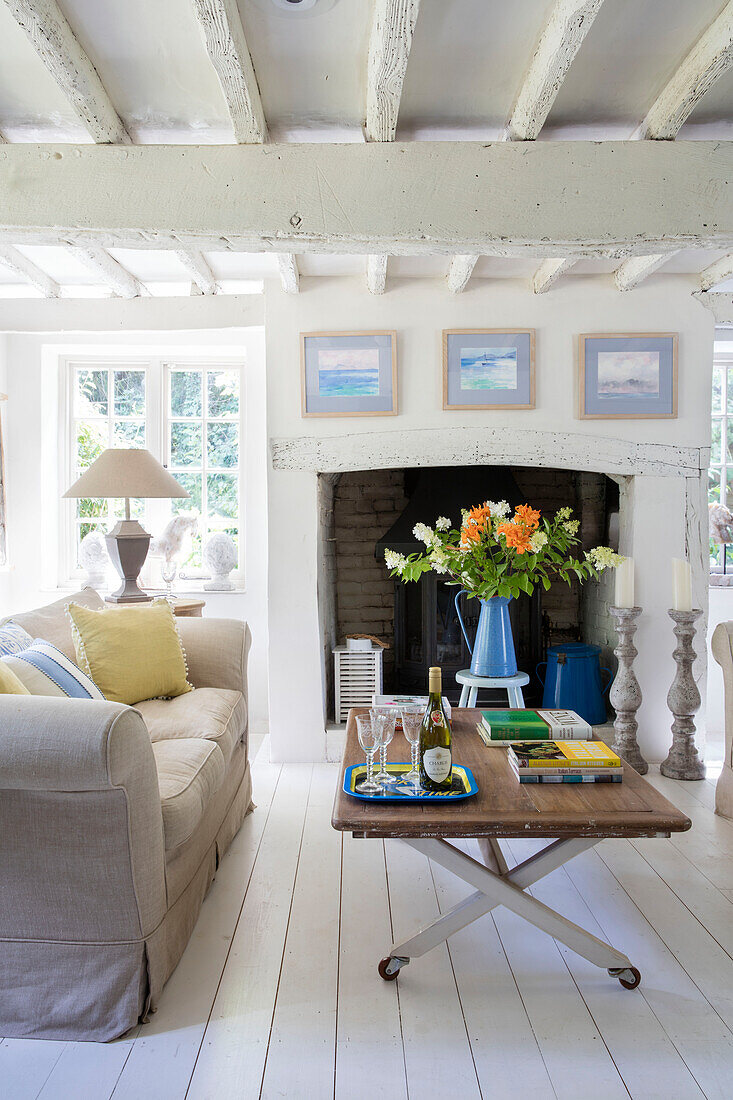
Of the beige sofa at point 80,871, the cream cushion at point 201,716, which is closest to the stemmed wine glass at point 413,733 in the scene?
the beige sofa at point 80,871

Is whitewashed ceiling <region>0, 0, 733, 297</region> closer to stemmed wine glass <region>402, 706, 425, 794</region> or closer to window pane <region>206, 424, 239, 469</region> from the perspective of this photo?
stemmed wine glass <region>402, 706, 425, 794</region>

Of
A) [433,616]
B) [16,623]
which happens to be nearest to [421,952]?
[16,623]

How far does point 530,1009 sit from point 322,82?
93.7 inches

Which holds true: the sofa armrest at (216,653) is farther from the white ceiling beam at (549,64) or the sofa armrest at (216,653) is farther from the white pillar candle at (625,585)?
the white ceiling beam at (549,64)

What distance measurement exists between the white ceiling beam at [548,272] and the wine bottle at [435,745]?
2.10 m

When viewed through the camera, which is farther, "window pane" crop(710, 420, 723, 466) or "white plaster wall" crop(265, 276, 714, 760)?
"window pane" crop(710, 420, 723, 466)

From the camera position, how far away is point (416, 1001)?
6.43ft

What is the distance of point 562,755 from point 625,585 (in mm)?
1802

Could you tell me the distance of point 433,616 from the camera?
4.11m

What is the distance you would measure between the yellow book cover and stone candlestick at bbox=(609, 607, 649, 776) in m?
1.58

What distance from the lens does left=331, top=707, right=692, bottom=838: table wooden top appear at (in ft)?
6.00

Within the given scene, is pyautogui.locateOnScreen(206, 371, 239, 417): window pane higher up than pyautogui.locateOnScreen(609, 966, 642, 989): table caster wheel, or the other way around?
pyautogui.locateOnScreen(206, 371, 239, 417): window pane

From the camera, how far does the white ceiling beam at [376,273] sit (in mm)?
3395

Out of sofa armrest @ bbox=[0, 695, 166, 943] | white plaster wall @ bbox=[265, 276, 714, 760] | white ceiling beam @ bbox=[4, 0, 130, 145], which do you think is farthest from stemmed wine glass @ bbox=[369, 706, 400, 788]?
white plaster wall @ bbox=[265, 276, 714, 760]
